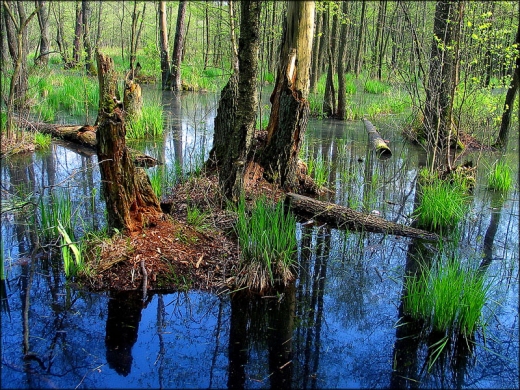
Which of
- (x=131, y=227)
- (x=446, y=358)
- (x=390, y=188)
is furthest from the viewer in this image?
(x=390, y=188)

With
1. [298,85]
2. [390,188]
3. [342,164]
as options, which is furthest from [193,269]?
[342,164]

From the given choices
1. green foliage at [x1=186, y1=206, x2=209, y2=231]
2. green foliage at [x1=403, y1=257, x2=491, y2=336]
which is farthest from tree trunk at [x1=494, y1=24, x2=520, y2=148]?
green foliage at [x1=186, y1=206, x2=209, y2=231]

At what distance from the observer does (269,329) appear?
3.64 meters

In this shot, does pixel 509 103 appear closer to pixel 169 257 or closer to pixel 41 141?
pixel 169 257

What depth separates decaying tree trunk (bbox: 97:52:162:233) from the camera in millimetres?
4363

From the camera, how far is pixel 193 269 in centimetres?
440

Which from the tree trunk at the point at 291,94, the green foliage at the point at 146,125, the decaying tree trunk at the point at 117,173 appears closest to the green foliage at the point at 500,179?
the tree trunk at the point at 291,94

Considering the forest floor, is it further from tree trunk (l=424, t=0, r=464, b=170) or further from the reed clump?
tree trunk (l=424, t=0, r=464, b=170)

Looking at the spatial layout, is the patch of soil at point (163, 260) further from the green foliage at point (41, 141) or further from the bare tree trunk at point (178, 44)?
the bare tree trunk at point (178, 44)

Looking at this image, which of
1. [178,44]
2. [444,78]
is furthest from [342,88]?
[178,44]

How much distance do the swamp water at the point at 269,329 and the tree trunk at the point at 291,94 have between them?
4.50 feet

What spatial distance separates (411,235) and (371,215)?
504 mm

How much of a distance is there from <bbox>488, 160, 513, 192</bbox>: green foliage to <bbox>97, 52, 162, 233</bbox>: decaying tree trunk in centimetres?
518

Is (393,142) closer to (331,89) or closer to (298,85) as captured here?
(331,89)
